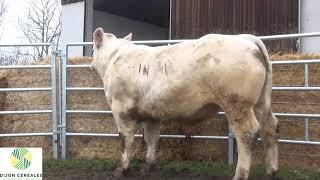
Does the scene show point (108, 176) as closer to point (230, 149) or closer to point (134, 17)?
point (230, 149)

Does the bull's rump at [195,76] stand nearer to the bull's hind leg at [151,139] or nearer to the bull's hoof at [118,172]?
the bull's hind leg at [151,139]

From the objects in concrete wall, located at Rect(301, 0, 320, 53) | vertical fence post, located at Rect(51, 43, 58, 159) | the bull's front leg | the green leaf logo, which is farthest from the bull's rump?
concrete wall, located at Rect(301, 0, 320, 53)

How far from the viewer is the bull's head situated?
7255mm

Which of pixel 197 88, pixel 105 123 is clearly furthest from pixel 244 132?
pixel 105 123

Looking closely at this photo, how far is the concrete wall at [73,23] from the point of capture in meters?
15.4

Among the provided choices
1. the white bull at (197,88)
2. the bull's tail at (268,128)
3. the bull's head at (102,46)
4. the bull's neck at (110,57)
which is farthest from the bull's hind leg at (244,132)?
the bull's head at (102,46)

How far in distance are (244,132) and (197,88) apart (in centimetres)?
70

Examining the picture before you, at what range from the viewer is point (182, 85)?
5.94m

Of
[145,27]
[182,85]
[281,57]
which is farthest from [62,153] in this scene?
[145,27]

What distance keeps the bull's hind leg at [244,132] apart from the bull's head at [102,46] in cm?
227

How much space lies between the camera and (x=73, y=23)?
15.6m

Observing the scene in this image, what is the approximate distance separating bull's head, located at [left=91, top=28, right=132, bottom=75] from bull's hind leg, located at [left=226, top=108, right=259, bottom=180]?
227 cm

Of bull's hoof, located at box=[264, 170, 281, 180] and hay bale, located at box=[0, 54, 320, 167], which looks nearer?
bull's hoof, located at box=[264, 170, 281, 180]

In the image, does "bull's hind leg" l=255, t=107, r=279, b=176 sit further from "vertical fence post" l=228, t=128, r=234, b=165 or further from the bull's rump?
"vertical fence post" l=228, t=128, r=234, b=165
